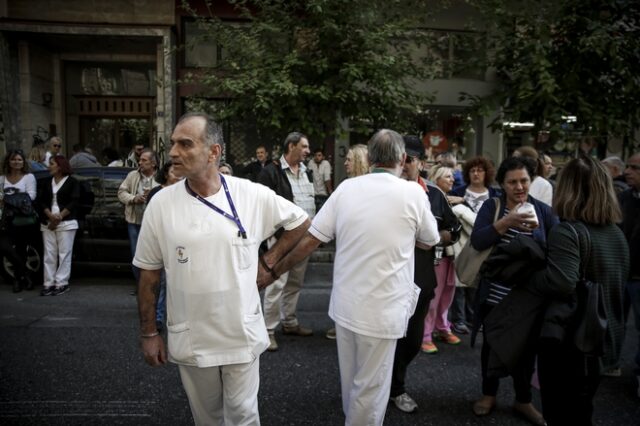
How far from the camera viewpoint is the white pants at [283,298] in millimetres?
4898

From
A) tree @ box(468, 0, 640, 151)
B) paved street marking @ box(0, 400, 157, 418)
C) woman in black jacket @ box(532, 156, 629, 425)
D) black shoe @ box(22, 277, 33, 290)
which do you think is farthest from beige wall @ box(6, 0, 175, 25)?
woman in black jacket @ box(532, 156, 629, 425)

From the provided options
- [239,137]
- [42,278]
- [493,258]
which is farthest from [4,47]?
[493,258]

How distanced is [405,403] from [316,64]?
6.78 meters

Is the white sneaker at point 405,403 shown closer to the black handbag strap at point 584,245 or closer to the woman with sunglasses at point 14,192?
the black handbag strap at point 584,245

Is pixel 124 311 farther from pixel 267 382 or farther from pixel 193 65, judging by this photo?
pixel 193 65

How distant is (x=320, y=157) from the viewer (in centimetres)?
1194

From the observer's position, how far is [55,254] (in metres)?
6.89

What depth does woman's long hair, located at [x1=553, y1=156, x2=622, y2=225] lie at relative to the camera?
274 centimetres

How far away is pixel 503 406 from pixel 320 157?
28.6ft

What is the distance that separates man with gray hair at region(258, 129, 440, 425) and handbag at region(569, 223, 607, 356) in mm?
837

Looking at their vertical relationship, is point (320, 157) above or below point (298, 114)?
below

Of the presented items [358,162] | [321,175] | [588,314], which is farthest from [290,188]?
[321,175]

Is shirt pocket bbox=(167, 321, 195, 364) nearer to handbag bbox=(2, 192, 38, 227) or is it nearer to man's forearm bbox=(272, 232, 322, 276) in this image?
man's forearm bbox=(272, 232, 322, 276)

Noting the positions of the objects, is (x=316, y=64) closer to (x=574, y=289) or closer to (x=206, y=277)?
(x=574, y=289)
